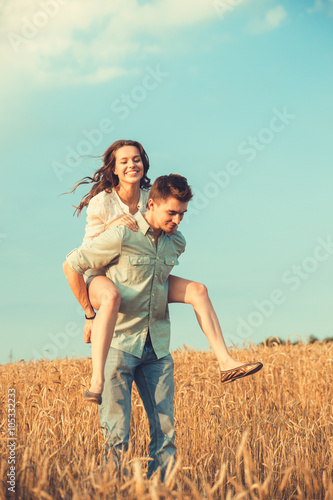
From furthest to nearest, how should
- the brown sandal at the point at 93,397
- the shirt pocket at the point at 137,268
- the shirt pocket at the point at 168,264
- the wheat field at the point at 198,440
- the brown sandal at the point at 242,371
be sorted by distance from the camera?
the shirt pocket at the point at 168,264 < the shirt pocket at the point at 137,268 < the brown sandal at the point at 242,371 < the brown sandal at the point at 93,397 < the wheat field at the point at 198,440

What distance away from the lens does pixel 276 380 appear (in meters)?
7.77

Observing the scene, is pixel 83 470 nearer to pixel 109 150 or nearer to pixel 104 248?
pixel 104 248

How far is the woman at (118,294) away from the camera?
379cm

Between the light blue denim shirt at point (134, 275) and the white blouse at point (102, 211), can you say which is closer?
the light blue denim shirt at point (134, 275)

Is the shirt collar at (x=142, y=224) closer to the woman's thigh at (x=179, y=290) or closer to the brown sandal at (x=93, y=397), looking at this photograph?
the woman's thigh at (x=179, y=290)

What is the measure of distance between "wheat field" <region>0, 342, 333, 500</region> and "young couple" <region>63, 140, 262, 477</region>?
0.38 m

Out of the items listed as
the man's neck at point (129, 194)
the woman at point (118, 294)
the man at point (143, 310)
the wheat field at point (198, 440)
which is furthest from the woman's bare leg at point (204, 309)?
the man's neck at point (129, 194)

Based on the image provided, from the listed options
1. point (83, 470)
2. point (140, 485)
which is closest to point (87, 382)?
point (83, 470)

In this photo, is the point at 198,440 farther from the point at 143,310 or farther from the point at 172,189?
the point at 172,189

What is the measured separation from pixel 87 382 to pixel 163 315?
2.93 m

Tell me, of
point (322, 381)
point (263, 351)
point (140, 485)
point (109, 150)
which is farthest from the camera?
point (263, 351)

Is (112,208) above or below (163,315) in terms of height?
above

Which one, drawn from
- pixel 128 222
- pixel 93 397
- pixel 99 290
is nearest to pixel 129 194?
pixel 128 222

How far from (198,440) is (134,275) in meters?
1.98
